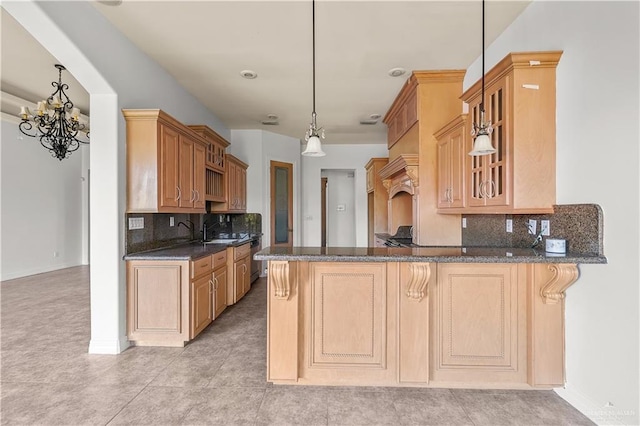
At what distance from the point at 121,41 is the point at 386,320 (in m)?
3.32

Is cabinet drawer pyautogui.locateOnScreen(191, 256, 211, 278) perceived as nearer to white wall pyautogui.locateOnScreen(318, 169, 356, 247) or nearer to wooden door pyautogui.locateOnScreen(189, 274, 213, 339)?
wooden door pyautogui.locateOnScreen(189, 274, 213, 339)

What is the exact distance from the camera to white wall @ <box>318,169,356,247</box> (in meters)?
8.02

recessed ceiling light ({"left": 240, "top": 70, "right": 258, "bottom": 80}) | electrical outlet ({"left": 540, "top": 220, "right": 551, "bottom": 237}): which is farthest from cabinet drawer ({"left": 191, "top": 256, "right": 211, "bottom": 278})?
electrical outlet ({"left": 540, "top": 220, "right": 551, "bottom": 237})

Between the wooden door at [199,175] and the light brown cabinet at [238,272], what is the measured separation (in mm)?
789

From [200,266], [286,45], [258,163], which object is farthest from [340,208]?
[286,45]

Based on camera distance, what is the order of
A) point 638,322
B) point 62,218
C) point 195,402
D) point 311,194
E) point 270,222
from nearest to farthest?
point 638,322 → point 195,402 → point 270,222 → point 62,218 → point 311,194

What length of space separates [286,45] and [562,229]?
2798mm

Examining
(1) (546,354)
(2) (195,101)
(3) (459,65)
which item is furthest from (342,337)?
(2) (195,101)

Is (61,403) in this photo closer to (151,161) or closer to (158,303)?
(158,303)

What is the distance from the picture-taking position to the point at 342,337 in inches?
87.7

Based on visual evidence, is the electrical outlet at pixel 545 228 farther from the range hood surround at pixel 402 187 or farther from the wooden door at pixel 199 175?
the wooden door at pixel 199 175

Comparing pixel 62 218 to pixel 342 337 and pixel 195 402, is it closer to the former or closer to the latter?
pixel 195 402

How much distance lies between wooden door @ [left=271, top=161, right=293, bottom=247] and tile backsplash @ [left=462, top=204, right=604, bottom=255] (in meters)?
3.95

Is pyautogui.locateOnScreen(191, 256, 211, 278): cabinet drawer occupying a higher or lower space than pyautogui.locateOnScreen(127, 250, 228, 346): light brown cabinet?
higher
